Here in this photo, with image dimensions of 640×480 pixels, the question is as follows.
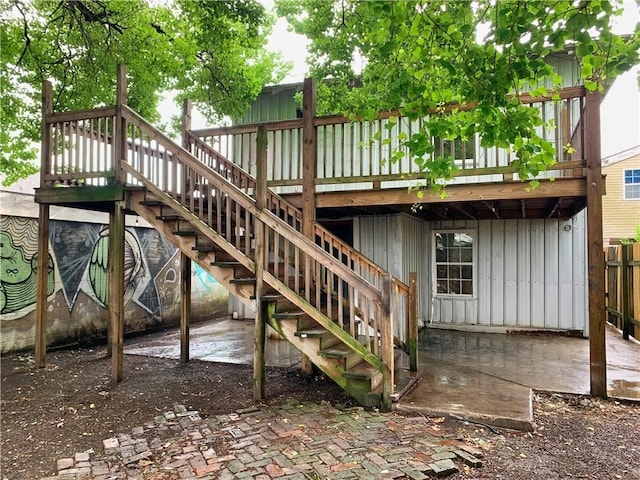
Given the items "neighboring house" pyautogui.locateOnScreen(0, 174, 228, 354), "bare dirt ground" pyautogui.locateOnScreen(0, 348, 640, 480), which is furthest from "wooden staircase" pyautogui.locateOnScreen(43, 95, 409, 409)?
"neighboring house" pyautogui.locateOnScreen(0, 174, 228, 354)

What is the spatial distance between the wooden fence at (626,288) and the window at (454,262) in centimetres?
266

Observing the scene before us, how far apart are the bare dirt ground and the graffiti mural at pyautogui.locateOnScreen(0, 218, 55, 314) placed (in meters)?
0.91

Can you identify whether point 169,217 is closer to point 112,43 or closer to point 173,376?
point 173,376

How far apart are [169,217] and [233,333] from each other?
13.5 feet

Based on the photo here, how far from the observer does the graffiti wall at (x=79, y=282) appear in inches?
263

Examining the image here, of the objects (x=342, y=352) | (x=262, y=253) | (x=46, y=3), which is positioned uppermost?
(x=46, y=3)

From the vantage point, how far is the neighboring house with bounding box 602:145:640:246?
49.4 ft

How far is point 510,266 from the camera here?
8.56 m

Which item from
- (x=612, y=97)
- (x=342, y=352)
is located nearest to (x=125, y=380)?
(x=342, y=352)

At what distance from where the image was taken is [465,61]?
331cm

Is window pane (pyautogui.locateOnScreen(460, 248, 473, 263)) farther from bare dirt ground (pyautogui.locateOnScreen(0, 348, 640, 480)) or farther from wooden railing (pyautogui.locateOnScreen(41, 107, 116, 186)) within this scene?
wooden railing (pyautogui.locateOnScreen(41, 107, 116, 186))

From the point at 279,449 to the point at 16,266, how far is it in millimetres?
5836

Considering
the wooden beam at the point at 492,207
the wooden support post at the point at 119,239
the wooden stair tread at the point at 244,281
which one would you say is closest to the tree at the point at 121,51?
the wooden support post at the point at 119,239

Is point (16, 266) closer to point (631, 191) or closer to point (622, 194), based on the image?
point (622, 194)
